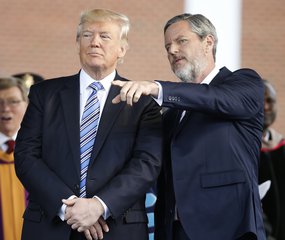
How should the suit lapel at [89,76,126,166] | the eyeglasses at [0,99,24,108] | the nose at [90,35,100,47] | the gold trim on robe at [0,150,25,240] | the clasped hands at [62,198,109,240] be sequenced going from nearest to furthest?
the clasped hands at [62,198,109,240] < the suit lapel at [89,76,126,166] < the nose at [90,35,100,47] < the gold trim on robe at [0,150,25,240] < the eyeglasses at [0,99,24,108]

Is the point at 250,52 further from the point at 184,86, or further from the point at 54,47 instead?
the point at 184,86

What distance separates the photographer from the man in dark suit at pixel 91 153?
4.48 m

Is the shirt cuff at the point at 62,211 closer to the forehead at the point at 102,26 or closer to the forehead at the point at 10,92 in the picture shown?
the forehead at the point at 102,26

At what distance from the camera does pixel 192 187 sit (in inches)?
178

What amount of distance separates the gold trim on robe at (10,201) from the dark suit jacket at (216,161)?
1844 millimetres

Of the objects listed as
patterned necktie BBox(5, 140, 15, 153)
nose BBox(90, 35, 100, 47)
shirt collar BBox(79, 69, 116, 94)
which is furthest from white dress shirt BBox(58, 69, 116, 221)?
patterned necktie BBox(5, 140, 15, 153)

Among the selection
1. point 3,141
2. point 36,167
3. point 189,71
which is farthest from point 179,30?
point 3,141

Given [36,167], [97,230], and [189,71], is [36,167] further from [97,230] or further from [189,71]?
[189,71]

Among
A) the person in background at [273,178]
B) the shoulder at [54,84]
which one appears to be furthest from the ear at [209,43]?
the person in background at [273,178]

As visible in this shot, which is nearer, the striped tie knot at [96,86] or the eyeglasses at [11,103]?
the striped tie knot at [96,86]

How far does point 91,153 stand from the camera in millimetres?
4586

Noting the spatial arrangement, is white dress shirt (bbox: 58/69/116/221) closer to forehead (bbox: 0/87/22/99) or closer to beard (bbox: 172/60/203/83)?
beard (bbox: 172/60/203/83)

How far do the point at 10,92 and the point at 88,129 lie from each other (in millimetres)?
2315

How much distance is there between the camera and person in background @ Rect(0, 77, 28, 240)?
6.18 m
